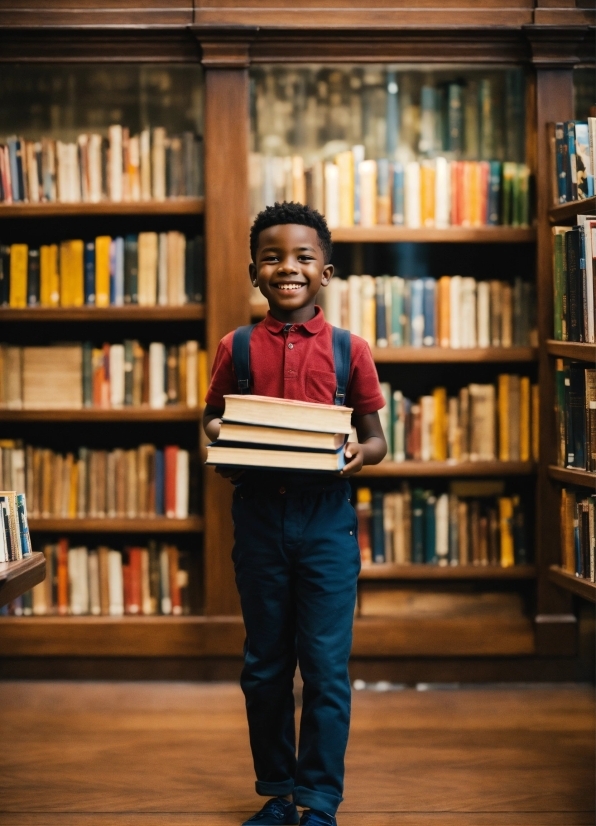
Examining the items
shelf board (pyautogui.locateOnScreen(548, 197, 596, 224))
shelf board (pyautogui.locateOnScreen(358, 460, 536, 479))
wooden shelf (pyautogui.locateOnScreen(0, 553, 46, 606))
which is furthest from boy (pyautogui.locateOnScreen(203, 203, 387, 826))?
shelf board (pyautogui.locateOnScreen(358, 460, 536, 479))

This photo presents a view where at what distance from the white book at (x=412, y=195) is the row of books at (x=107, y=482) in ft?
3.69

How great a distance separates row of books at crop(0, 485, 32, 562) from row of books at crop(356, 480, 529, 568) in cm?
148

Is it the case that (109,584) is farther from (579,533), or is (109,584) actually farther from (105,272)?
(579,533)

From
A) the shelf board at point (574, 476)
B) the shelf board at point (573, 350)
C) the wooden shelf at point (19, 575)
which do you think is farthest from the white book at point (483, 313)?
the wooden shelf at point (19, 575)

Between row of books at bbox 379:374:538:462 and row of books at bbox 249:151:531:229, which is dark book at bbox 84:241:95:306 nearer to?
row of books at bbox 249:151:531:229

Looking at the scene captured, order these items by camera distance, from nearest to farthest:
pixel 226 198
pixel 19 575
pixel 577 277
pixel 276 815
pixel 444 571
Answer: pixel 19 575
pixel 276 815
pixel 577 277
pixel 226 198
pixel 444 571

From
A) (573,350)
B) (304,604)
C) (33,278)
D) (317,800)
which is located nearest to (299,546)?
(304,604)

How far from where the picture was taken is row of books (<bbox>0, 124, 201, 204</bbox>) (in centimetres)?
322

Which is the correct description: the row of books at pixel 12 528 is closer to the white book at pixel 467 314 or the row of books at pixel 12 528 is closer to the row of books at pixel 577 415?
the row of books at pixel 577 415

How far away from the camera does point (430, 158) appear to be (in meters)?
3.37

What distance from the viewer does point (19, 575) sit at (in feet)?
6.27

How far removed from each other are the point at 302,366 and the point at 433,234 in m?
1.27

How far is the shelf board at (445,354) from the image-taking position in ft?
10.5

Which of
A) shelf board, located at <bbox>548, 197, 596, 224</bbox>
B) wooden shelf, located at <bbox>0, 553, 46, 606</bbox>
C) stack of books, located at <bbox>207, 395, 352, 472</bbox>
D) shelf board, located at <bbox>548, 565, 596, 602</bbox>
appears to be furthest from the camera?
shelf board, located at <bbox>548, 197, 596, 224</bbox>
